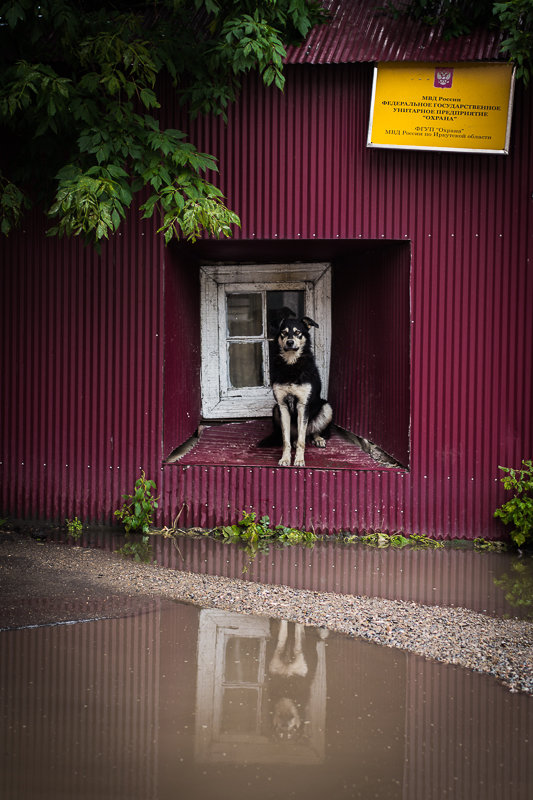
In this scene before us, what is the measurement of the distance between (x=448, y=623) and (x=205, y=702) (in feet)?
5.66

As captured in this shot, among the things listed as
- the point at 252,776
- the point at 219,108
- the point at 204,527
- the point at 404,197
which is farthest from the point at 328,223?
the point at 252,776

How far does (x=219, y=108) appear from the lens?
258 inches

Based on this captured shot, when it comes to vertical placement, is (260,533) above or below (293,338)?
below

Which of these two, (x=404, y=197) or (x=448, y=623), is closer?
(x=448, y=623)

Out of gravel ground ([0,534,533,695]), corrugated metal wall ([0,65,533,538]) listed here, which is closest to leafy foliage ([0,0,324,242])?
corrugated metal wall ([0,65,533,538])

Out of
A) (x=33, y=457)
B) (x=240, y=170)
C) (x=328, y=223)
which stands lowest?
(x=33, y=457)

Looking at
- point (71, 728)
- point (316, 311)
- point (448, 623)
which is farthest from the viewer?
point (316, 311)

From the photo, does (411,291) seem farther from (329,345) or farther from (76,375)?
(76,375)

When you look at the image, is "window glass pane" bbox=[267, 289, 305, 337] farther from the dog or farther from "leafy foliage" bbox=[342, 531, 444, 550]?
"leafy foliage" bbox=[342, 531, 444, 550]

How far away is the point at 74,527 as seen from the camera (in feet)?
23.2

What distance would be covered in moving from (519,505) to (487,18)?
426cm

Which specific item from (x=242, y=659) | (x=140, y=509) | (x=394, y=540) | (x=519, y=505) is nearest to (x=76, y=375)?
(x=140, y=509)

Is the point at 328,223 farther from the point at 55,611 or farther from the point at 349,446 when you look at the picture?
the point at 55,611

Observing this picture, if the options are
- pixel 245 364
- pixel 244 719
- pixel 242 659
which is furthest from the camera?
pixel 245 364
